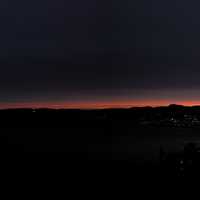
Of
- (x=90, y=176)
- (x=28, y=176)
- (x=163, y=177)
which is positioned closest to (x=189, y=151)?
(x=163, y=177)

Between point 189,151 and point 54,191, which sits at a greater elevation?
point 189,151

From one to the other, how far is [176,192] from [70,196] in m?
8.09

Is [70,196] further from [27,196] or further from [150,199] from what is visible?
[150,199]

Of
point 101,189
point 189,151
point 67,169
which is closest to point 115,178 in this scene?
point 101,189

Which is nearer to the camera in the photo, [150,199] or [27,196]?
[150,199]

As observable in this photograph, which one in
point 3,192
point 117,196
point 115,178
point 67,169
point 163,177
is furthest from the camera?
point 67,169

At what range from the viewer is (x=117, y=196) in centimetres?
2620

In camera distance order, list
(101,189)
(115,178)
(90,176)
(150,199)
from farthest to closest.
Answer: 1. (90,176)
2. (115,178)
3. (101,189)
4. (150,199)

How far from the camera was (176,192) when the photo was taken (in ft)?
81.5

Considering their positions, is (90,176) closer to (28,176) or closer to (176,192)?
(28,176)

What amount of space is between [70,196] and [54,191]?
2.74m

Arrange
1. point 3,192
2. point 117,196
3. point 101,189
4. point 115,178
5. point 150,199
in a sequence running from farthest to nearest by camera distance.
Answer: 1. point 115,178
2. point 101,189
3. point 3,192
4. point 117,196
5. point 150,199

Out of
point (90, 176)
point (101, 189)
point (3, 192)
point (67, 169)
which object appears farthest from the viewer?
point (67, 169)

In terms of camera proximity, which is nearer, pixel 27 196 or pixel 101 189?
pixel 27 196
